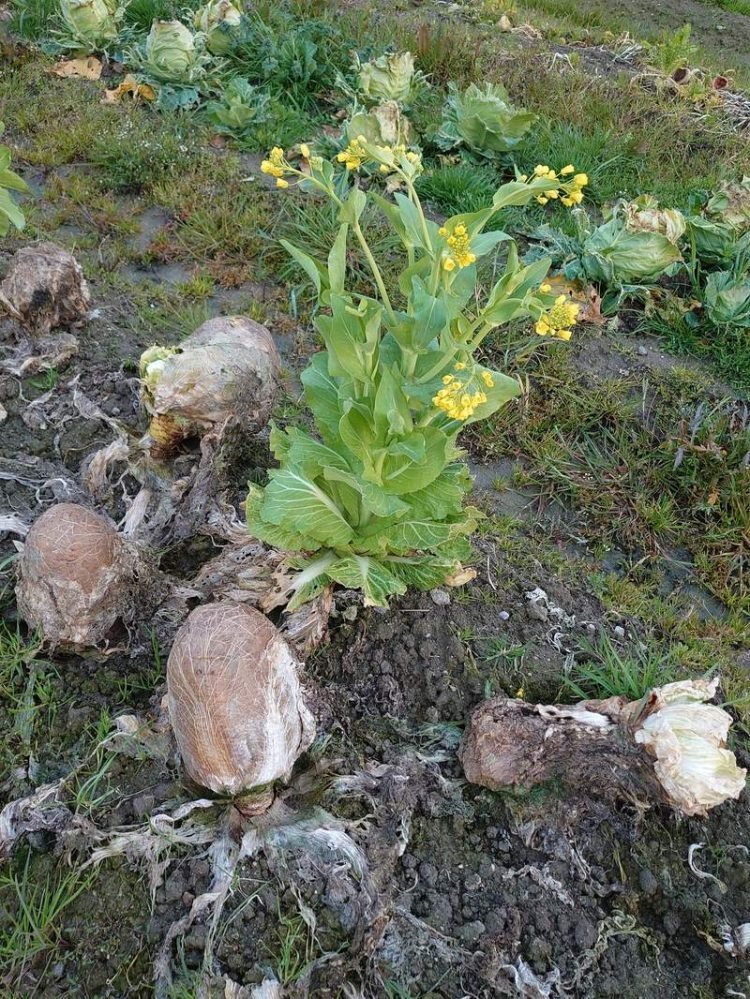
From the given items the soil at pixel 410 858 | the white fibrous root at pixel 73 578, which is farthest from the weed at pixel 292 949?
the white fibrous root at pixel 73 578

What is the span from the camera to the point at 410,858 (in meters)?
1.99

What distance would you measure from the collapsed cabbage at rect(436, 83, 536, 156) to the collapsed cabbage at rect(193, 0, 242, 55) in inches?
70.8

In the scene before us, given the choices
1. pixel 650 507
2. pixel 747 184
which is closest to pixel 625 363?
pixel 650 507

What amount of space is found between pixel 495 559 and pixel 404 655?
0.60 m

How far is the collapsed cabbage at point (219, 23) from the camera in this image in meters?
5.29

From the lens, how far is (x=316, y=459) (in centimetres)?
218

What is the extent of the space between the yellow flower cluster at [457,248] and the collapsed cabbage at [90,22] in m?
5.00

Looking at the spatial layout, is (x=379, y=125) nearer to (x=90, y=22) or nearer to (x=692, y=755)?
(x=90, y=22)

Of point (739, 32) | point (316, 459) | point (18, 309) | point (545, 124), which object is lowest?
point (18, 309)

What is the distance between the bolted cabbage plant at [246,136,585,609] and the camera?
1.81m

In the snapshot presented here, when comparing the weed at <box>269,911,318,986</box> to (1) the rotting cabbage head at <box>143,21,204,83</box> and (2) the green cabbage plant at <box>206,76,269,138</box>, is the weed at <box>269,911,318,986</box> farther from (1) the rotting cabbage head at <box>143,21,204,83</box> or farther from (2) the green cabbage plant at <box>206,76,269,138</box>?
(1) the rotting cabbage head at <box>143,21,204,83</box>

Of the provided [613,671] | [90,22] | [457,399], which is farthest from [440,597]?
[90,22]

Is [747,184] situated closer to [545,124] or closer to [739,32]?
[545,124]

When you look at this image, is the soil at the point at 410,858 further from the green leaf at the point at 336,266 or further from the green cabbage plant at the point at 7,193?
the green cabbage plant at the point at 7,193
